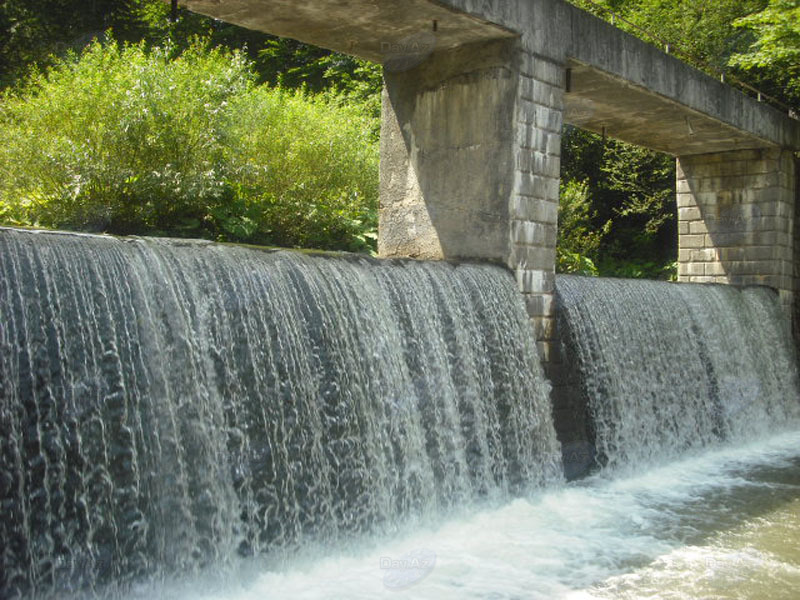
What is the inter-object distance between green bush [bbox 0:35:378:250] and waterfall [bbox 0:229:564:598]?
587 centimetres

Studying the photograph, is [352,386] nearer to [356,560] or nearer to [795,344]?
[356,560]

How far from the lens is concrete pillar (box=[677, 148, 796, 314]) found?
36.7 ft

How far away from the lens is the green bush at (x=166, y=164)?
10742 mm

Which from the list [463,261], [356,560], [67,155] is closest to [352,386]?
[356,560]

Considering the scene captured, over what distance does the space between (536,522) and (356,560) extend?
1487 millimetres

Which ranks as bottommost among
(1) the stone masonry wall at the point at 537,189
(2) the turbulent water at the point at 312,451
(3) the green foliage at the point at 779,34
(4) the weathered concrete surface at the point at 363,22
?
(2) the turbulent water at the point at 312,451

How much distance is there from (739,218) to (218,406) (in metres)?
9.17

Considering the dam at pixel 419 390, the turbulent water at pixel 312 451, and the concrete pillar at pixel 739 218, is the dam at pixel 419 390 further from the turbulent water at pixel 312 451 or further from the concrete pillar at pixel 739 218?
the concrete pillar at pixel 739 218

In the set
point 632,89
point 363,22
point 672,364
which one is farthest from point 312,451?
point 632,89

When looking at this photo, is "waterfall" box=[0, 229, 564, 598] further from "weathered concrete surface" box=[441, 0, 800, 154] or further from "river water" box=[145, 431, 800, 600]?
"weathered concrete surface" box=[441, 0, 800, 154]

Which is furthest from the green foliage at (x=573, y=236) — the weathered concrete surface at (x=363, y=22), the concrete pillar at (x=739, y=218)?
the weathered concrete surface at (x=363, y=22)

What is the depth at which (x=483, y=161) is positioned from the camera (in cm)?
696

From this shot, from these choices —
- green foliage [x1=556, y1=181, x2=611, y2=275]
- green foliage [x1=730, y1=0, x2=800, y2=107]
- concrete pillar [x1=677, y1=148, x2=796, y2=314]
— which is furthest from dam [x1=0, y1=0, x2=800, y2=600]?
green foliage [x1=556, y1=181, x2=611, y2=275]

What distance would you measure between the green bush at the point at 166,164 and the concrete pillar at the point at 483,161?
408cm
